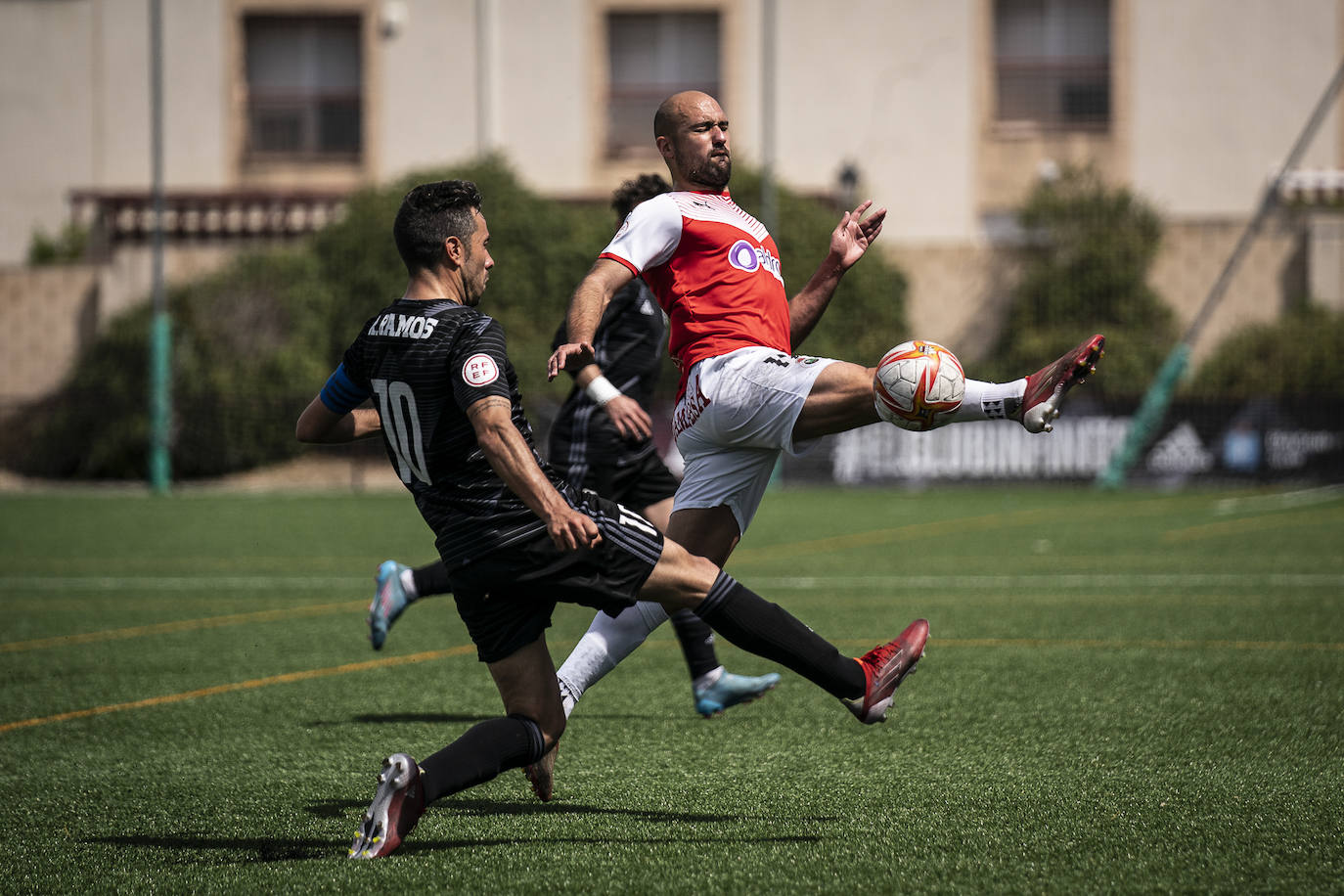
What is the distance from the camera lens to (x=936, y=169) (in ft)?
95.1

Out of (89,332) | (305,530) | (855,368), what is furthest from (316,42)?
(855,368)

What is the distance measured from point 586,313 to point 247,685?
3270 mm

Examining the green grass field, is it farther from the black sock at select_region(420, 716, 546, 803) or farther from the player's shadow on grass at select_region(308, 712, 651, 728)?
the black sock at select_region(420, 716, 546, 803)

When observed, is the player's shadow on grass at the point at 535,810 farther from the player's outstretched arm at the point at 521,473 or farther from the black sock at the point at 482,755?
the player's outstretched arm at the point at 521,473

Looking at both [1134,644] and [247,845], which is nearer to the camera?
[247,845]

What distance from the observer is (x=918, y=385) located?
4.26 m

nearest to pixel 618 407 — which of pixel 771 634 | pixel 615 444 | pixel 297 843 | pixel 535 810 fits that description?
pixel 771 634

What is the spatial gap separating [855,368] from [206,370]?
71.3 feet

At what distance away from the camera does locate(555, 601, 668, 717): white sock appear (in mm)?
4930

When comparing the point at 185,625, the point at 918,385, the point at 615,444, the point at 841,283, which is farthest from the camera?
the point at 841,283

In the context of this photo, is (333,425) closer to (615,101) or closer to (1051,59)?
(615,101)

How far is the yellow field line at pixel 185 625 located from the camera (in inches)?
324

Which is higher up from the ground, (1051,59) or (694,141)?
(1051,59)

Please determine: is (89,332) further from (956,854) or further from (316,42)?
(956,854)
